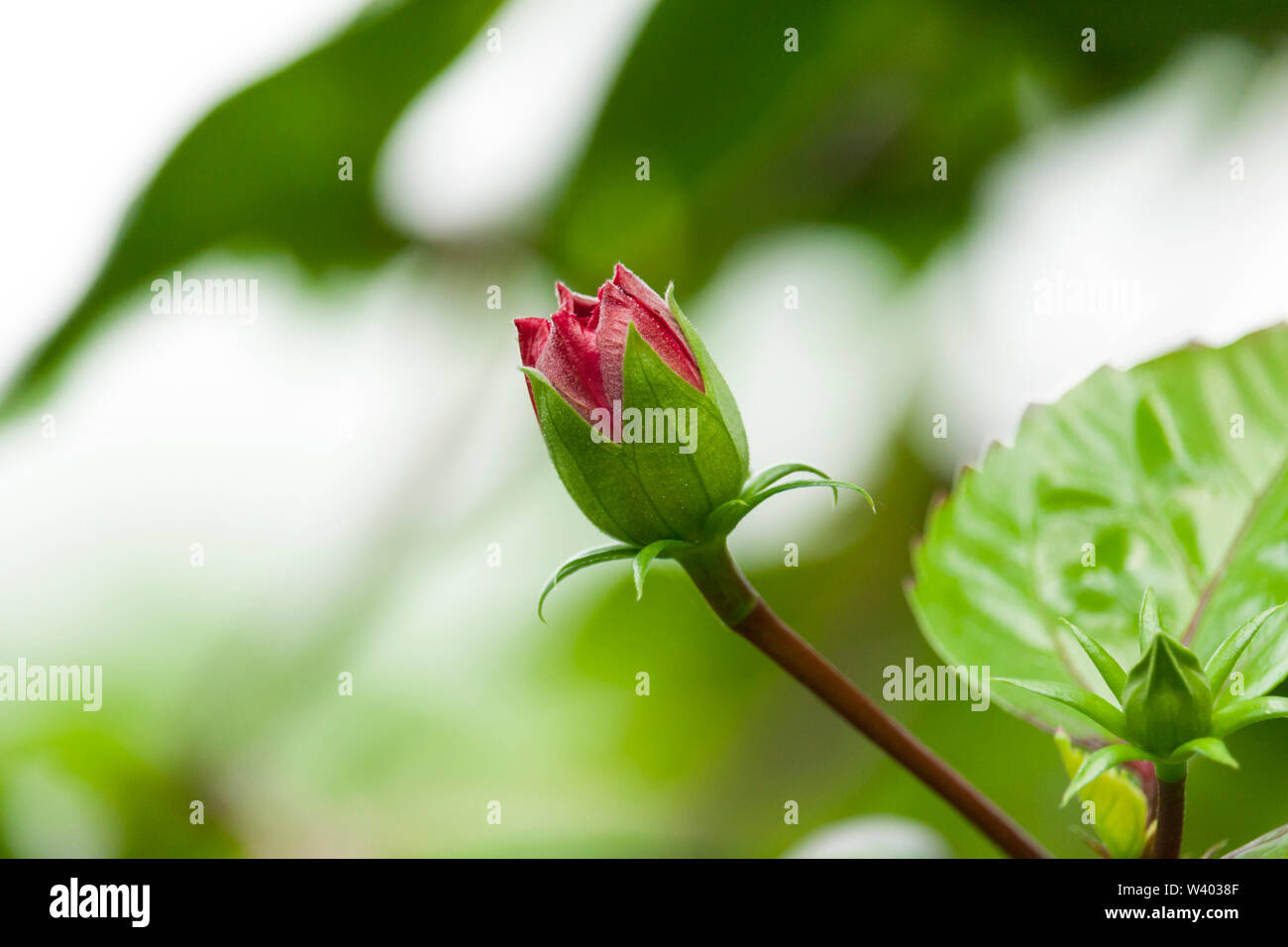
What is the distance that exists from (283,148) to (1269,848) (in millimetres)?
884

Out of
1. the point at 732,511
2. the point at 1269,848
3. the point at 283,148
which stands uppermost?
the point at 283,148

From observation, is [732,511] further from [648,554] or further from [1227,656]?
[1227,656]

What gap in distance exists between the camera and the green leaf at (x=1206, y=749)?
0.97ft

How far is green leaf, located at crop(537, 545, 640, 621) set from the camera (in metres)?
0.35

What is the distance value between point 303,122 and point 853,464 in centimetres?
54

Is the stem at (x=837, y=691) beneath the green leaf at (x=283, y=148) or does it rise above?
beneath

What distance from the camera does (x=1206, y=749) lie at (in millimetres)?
300

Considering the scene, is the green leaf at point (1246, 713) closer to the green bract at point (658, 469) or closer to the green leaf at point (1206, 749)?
the green leaf at point (1206, 749)

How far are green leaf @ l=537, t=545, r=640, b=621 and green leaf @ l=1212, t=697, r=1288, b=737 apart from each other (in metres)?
0.17

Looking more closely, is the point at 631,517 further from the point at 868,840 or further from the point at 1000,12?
the point at 1000,12

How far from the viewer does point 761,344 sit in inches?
39.6

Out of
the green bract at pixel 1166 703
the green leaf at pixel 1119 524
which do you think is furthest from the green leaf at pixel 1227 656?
the green leaf at pixel 1119 524

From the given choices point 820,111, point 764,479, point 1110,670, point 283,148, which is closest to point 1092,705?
point 1110,670

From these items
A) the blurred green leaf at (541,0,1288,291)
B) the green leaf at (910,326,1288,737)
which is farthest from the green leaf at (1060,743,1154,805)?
the blurred green leaf at (541,0,1288,291)
